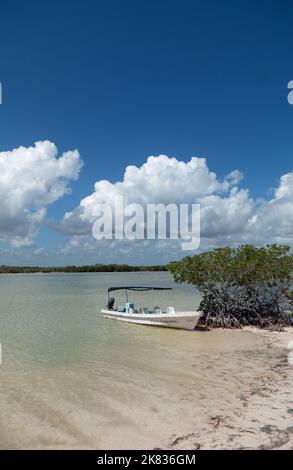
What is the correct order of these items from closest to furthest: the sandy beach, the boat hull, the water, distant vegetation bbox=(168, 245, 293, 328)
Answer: the sandy beach, the water, the boat hull, distant vegetation bbox=(168, 245, 293, 328)

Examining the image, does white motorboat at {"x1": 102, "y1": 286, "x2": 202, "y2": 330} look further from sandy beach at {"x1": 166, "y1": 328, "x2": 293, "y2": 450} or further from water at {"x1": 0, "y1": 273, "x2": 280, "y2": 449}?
sandy beach at {"x1": 166, "y1": 328, "x2": 293, "y2": 450}

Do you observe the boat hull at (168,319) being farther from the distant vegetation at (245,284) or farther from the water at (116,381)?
the distant vegetation at (245,284)

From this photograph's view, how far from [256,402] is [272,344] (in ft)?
23.3

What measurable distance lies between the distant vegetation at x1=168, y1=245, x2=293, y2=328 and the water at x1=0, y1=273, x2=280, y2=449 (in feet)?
6.54

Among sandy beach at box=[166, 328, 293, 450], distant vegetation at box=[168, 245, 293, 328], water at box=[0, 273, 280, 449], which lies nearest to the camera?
sandy beach at box=[166, 328, 293, 450]

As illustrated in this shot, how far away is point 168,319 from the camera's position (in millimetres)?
17797

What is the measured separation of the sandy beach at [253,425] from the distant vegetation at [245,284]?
9.16 m

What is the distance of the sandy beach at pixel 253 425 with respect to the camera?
6.12 metres

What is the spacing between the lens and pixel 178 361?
12.3 meters

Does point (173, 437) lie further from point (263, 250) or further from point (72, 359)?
point (263, 250)

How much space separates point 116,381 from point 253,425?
4.47 meters

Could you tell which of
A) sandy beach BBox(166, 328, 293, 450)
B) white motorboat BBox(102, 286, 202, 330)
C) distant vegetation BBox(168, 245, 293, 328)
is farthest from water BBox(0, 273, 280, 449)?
distant vegetation BBox(168, 245, 293, 328)

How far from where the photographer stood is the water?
6961 mm

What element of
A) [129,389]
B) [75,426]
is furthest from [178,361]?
[75,426]
